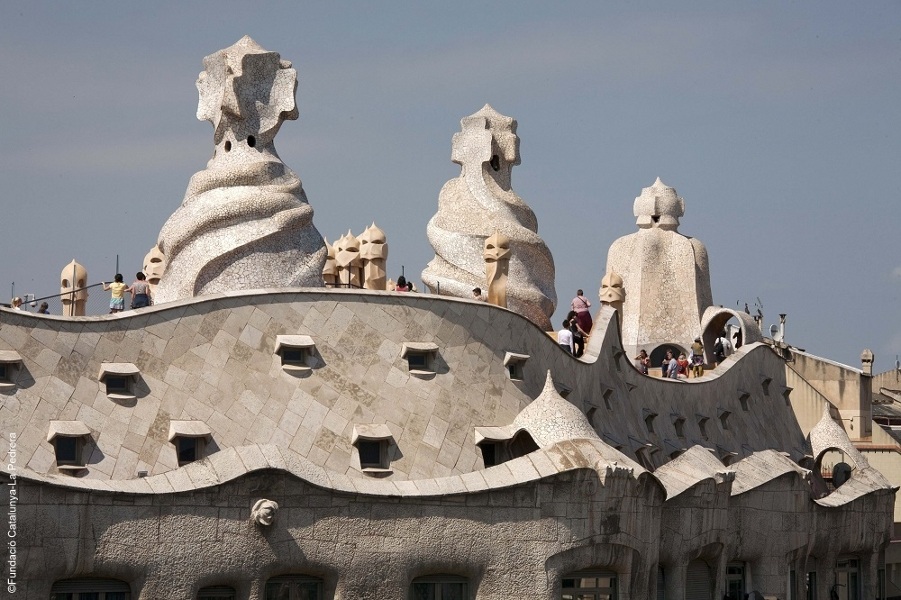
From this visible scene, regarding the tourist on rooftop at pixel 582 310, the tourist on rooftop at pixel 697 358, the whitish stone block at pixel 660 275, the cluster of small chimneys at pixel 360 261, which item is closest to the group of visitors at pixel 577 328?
the tourist on rooftop at pixel 582 310

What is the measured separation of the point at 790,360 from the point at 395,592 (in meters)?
25.8

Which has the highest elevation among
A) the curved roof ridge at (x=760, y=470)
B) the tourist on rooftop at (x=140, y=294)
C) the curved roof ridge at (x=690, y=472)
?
the tourist on rooftop at (x=140, y=294)

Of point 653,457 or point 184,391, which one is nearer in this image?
point 184,391

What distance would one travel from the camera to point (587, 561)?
2430cm

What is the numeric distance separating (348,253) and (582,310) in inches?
178

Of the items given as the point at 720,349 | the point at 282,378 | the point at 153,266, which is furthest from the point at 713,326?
the point at 282,378

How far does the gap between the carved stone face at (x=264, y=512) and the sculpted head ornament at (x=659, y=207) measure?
2235 cm

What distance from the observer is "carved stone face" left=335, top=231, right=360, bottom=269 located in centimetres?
3078

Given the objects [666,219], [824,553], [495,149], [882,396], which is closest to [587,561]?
[824,553]

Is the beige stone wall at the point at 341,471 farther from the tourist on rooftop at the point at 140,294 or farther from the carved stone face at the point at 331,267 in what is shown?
the carved stone face at the point at 331,267

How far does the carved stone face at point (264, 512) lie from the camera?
21.6 metres

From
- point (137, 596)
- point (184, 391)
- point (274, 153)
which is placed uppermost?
point (274, 153)

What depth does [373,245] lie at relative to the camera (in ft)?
94.5

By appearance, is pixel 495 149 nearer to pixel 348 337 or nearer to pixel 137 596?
pixel 348 337
